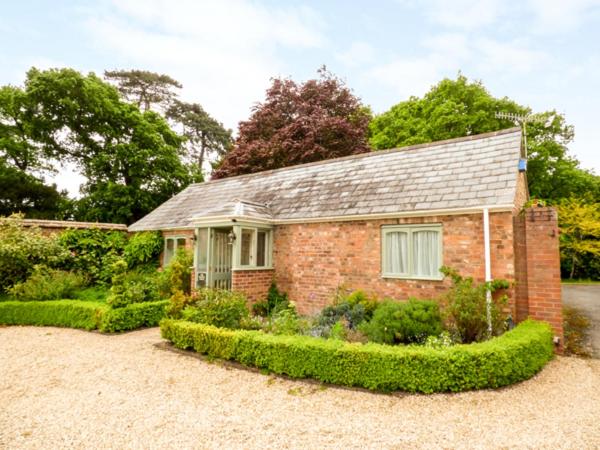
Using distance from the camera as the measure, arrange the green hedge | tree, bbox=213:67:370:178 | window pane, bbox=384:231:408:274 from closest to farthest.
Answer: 1. the green hedge
2. window pane, bbox=384:231:408:274
3. tree, bbox=213:67:370:178

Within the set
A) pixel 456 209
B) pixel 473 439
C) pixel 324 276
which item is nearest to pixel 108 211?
pixel 324 276

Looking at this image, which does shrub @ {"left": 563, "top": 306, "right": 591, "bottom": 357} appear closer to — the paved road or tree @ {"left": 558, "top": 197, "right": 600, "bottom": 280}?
the paved road


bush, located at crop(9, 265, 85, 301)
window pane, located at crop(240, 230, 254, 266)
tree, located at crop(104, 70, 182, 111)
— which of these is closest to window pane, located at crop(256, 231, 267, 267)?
window pane, located at crop(240, 230, 254, 266)

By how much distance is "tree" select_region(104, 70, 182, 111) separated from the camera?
3119 cm

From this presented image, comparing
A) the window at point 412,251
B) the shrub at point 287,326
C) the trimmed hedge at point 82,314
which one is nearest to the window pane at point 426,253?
the window at point 412,251

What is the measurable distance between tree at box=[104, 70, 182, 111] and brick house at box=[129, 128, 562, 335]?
24.0 metres

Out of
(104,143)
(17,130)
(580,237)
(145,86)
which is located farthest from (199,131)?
(580,237)

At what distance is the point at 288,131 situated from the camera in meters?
23.5

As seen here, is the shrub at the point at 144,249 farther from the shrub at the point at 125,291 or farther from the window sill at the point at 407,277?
the window sill at the point at 407,277

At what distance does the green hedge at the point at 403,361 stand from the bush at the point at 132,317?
15.5 ft

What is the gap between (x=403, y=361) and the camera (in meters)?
5.38

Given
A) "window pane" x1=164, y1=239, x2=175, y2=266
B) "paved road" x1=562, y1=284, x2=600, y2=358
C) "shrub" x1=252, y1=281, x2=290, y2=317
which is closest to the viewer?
"paved road" x1=562, y1=284, x2=600, y2=358

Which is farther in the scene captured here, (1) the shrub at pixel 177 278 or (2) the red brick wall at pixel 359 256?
(1) the shrub at pixel 177 278

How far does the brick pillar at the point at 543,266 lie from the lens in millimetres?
7387
